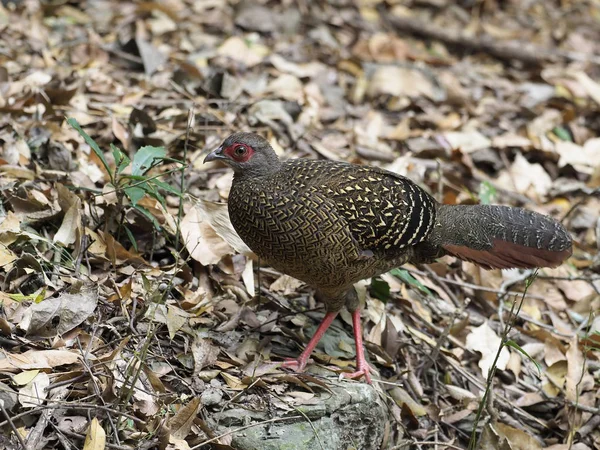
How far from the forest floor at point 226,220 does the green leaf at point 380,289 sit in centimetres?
2

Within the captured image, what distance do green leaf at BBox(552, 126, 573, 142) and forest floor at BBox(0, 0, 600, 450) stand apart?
0.14 ft

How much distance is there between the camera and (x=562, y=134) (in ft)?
24.6

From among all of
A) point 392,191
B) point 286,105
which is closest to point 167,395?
point 392,191

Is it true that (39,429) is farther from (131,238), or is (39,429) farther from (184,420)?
(131,238)

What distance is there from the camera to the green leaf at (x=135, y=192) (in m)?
4.08

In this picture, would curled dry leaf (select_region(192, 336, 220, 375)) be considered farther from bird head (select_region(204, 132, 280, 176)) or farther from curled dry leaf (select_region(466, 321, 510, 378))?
curled dry leaf (select_region(466, 321, 510, 378))

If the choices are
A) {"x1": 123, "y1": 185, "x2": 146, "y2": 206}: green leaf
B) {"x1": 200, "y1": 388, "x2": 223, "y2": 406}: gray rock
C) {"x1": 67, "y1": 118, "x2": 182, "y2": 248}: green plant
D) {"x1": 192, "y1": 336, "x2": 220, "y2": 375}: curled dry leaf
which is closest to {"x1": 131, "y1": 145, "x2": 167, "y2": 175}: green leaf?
{"x1": 67, "y1": 118, "x2": 182, "y2": 248}: green plant

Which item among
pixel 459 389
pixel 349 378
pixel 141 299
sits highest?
pixel 141 299

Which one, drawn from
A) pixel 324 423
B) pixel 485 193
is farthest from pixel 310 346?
pixel 485 193

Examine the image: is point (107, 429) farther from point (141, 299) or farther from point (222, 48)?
point (222, 48)

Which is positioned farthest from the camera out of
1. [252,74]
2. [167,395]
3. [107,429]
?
[252,74]

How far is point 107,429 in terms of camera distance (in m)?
3.38

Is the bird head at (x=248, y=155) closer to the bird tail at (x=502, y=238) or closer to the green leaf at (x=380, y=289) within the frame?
the bird tail at (x=502, y=238)

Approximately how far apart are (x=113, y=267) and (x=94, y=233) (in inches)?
9.8
